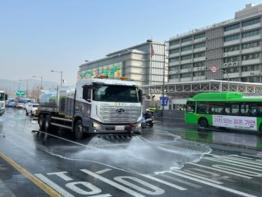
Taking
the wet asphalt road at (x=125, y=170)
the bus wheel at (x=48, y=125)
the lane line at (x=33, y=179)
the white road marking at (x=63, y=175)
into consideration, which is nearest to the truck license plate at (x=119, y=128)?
the wet asphalt road at (x=125, y=170)

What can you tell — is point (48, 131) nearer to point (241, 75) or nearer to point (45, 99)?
point (45, 99)

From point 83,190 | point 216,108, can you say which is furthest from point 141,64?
point 83,190

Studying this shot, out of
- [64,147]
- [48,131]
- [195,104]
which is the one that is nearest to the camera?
[64,147]

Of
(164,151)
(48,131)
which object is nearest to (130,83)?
(164,151)

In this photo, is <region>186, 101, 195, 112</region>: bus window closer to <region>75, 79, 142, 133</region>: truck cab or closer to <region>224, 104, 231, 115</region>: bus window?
<region>224, 104, 231, 115</region>: bus window

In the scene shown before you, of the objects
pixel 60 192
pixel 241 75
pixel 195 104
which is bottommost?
pixel 60 192

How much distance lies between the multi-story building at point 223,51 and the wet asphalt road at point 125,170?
70302 mm

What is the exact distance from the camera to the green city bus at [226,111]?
2603cm

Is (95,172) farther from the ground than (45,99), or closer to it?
closer to it

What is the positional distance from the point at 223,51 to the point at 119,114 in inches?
3555

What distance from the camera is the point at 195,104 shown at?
31.7 meters

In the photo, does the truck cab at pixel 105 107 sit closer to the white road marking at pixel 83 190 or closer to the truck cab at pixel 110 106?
the truck cab at pixel 110 106

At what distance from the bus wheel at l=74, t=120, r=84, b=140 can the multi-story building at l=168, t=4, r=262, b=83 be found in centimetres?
6710

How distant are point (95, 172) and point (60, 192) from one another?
2.20m
